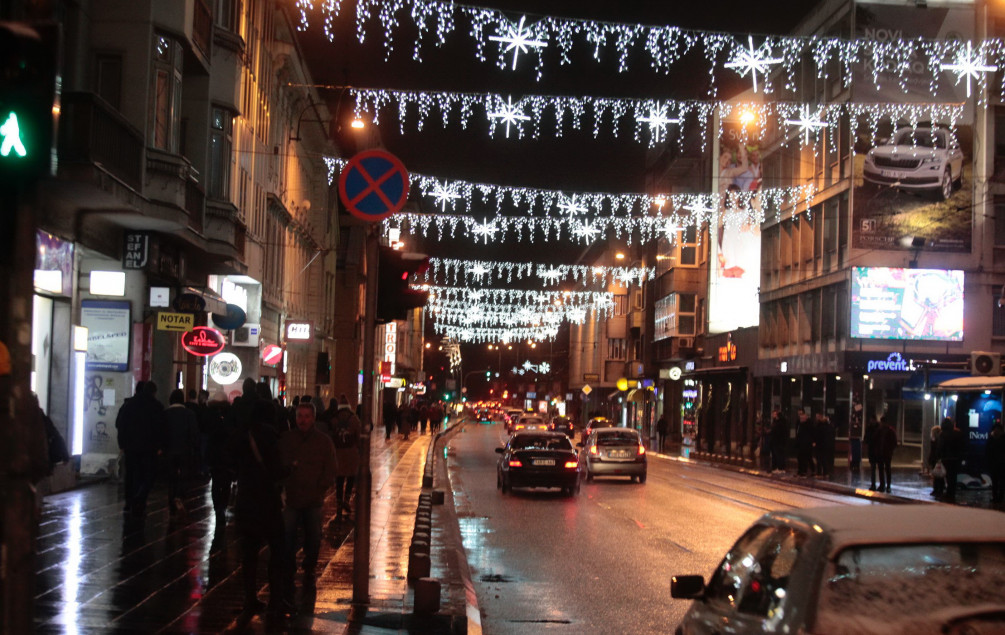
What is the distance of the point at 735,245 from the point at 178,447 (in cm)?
4489

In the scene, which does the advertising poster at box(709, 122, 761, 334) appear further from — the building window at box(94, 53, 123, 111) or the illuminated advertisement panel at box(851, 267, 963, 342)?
the building window at box(94, 53, 123, 111)

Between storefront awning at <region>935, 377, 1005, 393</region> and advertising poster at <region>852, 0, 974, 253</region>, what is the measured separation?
1189 centimetres

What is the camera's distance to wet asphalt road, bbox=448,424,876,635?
1138cm

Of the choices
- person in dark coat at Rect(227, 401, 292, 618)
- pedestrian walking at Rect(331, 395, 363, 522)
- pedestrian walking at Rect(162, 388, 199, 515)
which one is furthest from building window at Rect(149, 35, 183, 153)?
person in dark coat at Rect(227, 401, 292, 618)

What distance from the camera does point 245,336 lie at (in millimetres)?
35500

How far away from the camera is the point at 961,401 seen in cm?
3123

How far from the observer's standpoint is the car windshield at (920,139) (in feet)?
136

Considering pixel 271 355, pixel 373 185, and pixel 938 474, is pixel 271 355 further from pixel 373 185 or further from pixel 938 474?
pixel 373 185

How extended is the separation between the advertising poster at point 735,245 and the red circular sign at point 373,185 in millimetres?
44054

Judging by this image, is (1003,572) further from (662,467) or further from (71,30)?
(662,467)

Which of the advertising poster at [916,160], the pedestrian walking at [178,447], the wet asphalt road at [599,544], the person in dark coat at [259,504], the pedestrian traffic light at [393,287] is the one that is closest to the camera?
the person in dark coat at [259,504]

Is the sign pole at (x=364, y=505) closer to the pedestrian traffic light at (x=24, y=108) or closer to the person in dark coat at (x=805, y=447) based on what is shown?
the pedestrian traffic light at (x=24, y=108)

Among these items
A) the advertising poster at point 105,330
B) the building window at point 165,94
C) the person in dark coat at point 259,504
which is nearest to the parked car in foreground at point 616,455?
the advertising poster at point 105,330

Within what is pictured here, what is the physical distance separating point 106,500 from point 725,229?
4415 cm
